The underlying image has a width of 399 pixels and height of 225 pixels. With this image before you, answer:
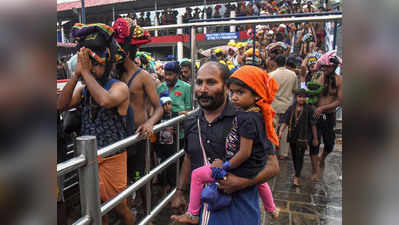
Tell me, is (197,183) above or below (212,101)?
below

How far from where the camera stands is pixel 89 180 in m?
1.82

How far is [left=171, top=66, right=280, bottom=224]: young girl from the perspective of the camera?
6.08 ft

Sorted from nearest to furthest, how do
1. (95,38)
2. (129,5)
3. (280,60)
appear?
(95,38) < (280,60) < (129,5)

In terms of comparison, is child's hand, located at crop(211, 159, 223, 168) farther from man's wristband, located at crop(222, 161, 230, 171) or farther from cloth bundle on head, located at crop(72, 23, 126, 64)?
cloth bundle on head, located at crop(72, 23, 126, 64)

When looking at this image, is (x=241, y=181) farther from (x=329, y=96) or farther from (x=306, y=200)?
(x=329, y=96)

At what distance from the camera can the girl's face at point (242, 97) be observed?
198 centimetres

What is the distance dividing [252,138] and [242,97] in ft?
0.98

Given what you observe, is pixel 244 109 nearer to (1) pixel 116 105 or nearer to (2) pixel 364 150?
(1) pixel 116 105

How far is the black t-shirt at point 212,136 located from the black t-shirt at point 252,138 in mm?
54

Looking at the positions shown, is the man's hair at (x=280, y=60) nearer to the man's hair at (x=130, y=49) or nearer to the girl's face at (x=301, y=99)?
the girl's face at (x=301, y=99)

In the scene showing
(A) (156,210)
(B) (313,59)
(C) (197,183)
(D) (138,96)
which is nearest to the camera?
(C) (197,183)

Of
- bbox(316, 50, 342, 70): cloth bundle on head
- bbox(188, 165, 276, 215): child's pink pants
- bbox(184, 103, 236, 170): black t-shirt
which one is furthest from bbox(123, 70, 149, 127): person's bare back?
bbox(316, 50, 342, 70): cloth bundle on head

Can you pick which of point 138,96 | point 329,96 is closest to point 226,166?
point 138,96

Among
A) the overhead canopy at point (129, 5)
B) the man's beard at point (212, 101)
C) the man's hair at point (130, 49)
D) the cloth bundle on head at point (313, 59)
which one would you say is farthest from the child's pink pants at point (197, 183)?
the overhead canopy at point (129, 5)
